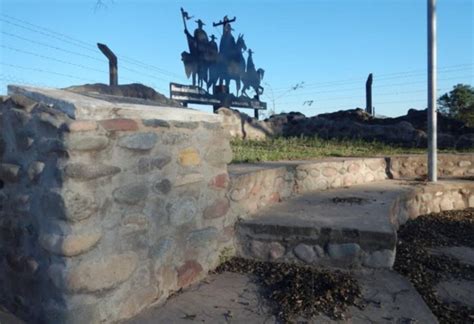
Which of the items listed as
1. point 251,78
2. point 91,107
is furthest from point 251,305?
point 251,78

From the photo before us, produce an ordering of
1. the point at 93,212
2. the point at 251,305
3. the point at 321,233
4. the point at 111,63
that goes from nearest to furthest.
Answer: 1. the point at 93,212
2. the point at 251,305
3. the point at 321,233
4. the point at 111,63

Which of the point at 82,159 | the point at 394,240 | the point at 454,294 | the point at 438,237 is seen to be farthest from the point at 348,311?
the point at 438,237

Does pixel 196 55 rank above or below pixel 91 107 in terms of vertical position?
above

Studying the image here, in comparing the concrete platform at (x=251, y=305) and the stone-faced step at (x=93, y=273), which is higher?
the stone-faced step at (x=93, y=273)

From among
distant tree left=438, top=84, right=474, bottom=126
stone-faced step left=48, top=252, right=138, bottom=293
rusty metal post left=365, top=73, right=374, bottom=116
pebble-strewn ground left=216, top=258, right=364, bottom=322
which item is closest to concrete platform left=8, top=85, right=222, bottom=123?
stone-faced step left=48, top=252, right=138, bottom=293

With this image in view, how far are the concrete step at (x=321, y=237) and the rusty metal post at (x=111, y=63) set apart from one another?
17.1ft

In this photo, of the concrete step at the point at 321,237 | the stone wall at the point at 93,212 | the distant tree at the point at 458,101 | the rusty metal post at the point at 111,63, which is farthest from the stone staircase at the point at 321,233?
the distant tree at the point at 458,101

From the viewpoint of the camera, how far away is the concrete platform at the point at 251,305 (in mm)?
1973

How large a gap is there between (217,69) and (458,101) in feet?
35.4

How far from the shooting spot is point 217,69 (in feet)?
43.4

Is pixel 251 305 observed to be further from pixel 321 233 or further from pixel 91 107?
pixel 91 107

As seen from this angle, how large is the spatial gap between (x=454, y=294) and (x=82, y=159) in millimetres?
2259

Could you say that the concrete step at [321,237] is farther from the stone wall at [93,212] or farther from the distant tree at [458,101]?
the distant tree at [458,101]

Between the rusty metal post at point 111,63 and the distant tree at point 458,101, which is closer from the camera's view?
the rusty metal post at point 111,63
